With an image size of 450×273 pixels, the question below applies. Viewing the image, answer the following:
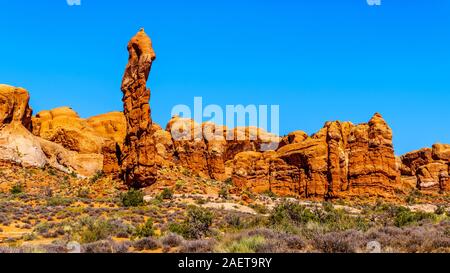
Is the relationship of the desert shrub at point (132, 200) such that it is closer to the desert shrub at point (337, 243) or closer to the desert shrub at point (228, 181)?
the desert shrub at point (337, 243)

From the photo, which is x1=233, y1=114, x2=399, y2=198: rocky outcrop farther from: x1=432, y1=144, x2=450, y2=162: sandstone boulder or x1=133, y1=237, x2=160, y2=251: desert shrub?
x1=133, y1=237, x2=160, y2=251: desert shrub

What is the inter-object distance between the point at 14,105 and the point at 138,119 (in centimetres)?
2862

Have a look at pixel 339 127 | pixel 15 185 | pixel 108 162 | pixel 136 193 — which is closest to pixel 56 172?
pixel 15 185

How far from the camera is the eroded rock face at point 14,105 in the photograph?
2598 inches

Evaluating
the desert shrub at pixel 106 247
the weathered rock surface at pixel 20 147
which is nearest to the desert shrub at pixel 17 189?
the weathered rock surface at pixel 20 147

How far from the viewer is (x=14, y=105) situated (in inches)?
2685

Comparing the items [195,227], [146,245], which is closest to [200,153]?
[195,227]

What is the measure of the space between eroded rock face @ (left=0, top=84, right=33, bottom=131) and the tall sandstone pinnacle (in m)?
24.7

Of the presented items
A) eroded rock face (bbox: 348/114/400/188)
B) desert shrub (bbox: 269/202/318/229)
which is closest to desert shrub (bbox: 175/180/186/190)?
eroded rock face (bbox: 348/114/400/188)

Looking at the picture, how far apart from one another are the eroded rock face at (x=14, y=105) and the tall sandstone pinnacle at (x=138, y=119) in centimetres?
2469

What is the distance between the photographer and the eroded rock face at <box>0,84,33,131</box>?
66000 millimetres

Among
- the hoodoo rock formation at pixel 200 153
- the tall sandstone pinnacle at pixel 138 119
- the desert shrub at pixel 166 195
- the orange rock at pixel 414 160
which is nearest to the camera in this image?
the desert shrub at pixel 166 195
